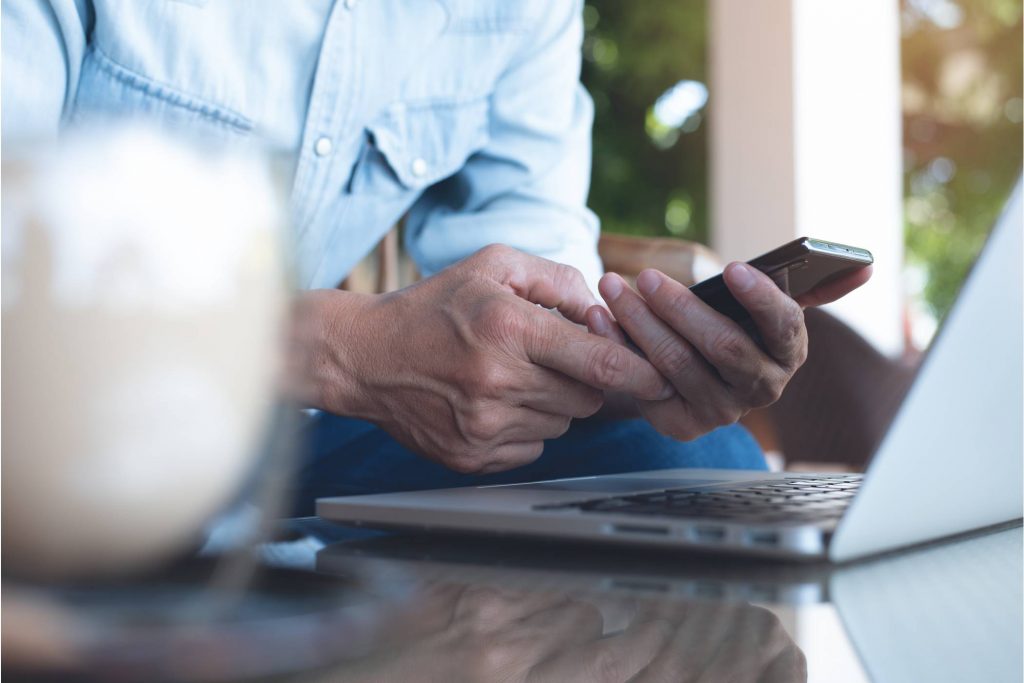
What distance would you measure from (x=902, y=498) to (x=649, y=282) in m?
0.25

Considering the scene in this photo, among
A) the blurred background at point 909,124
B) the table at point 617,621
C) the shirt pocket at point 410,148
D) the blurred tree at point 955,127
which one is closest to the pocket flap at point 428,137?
the shirt pocket at point 410,148

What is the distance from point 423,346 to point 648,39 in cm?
508

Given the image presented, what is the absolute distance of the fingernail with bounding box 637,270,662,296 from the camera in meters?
0.57

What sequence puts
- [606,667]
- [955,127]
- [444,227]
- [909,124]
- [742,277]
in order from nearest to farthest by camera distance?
1. [606,667]
2. [742,277]
3. [444,227]
4. [955,127]
5. [909,124]

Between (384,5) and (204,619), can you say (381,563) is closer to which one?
(204,619)

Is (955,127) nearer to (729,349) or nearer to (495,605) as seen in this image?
(729,349)

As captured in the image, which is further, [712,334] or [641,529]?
[712,334]

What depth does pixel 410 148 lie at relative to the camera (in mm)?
927

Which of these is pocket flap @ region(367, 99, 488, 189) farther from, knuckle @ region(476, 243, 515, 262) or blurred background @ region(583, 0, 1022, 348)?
blurred background @ region(583, 0, 1022, 348)

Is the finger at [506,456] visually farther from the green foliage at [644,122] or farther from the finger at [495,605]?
the green foliage at [644,122]

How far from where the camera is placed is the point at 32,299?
174 mm

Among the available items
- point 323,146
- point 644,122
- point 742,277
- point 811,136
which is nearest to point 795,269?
point 742,277

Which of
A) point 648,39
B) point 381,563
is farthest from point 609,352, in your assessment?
point 648,39

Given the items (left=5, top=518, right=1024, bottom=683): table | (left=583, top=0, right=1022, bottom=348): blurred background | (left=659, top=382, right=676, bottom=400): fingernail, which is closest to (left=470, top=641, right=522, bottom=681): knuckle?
(left=5, top=518, right=1024, bottom=683): table
